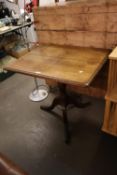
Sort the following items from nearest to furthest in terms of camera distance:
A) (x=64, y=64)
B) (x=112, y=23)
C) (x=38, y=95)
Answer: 1. (x=64, y=64)
2. (x=112, y=23)
3. (x=38, y=95)

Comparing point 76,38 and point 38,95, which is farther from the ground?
point 76,38

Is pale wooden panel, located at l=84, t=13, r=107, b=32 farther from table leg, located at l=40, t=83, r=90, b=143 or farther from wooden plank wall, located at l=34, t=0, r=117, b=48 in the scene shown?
table leg, located at l=40, t=83, r=90, b=143

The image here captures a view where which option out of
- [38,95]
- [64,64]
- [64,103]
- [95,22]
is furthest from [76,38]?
[38,95]

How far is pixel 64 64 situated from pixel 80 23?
20.9 inches

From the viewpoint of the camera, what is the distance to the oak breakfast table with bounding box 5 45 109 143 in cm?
109

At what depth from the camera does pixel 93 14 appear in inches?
55.8

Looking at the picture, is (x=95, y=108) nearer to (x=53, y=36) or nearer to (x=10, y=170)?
(x=53, y=36)

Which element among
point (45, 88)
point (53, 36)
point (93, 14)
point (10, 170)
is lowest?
point (45, 88)

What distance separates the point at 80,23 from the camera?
5.01ft

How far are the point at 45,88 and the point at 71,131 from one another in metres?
0.94

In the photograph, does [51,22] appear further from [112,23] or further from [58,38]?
[112,23]

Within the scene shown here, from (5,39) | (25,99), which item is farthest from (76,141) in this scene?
(5,39)

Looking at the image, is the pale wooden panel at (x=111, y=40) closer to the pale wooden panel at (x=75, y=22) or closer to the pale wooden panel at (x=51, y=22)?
the pale wooden panel at (x=75, y=22)

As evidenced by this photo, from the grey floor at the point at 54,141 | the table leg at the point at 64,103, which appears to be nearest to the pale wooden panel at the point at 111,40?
the table leg at the point at 64,103
